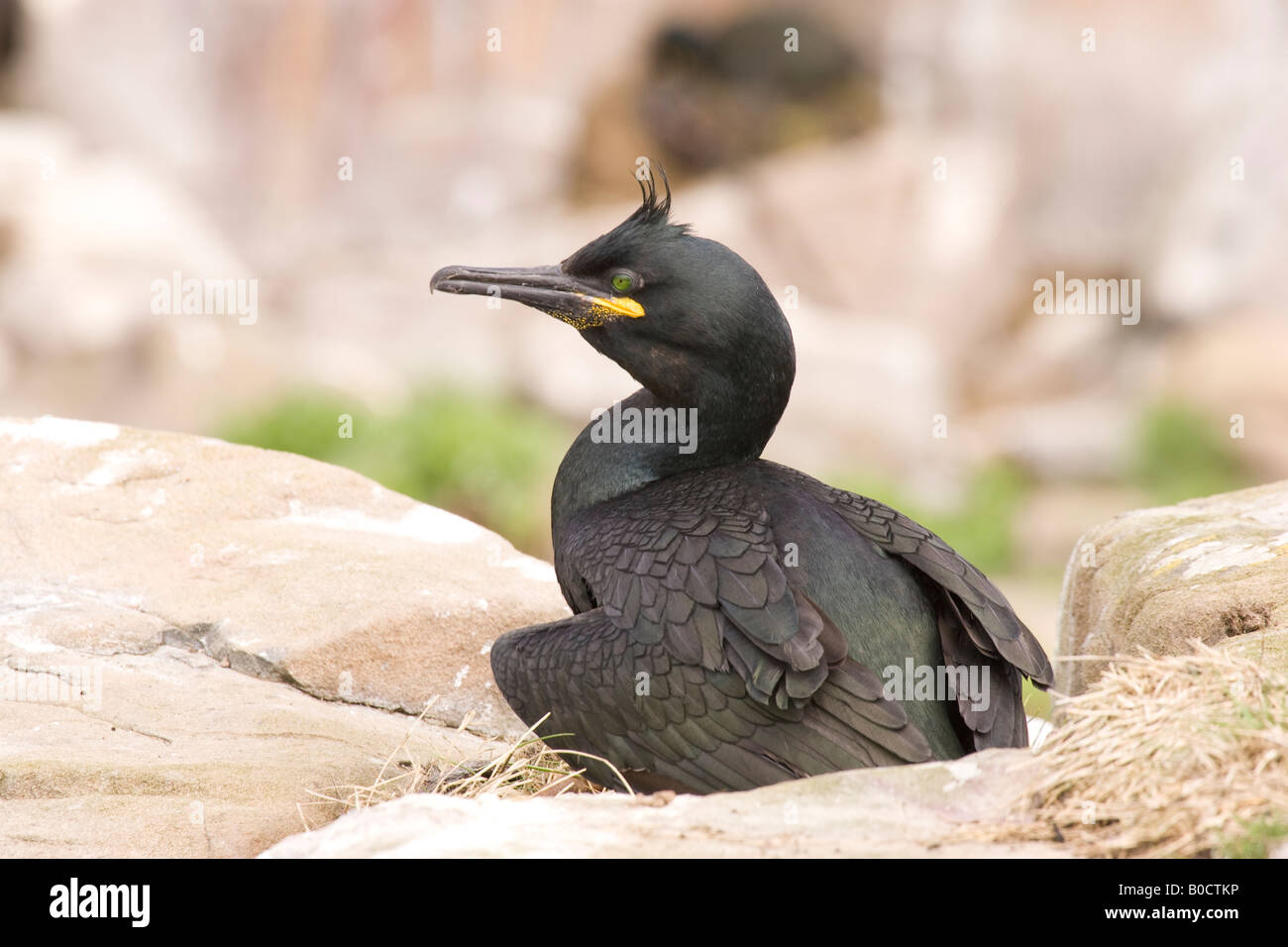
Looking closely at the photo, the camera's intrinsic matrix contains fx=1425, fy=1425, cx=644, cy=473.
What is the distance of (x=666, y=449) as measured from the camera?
15.2 feet

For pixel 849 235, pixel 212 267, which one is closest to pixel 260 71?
pixel 212 267

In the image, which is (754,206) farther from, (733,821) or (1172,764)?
(1172,764)

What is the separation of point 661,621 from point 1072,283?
15230 mm

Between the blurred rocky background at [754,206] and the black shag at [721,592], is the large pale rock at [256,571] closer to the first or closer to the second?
the black shag at [721,592]

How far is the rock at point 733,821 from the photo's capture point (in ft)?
9.36

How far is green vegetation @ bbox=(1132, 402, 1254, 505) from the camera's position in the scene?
14.3 metres

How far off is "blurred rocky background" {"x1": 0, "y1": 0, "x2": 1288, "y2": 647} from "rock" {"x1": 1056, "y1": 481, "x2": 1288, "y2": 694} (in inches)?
306

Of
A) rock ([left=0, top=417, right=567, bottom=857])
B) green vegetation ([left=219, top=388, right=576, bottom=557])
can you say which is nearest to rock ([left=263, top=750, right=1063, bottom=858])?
rock ([left=0, top=417, right=567, bottom=857])

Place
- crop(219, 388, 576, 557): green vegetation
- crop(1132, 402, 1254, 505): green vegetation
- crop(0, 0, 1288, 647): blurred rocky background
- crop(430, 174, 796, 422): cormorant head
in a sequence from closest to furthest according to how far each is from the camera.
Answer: crop(430, 174, 796, 422): cormorant head, crop(219, 388, 576, 557): green vegetation, crop(0, 0, 1288, 647): blurred rocky background, crop(1132, 402, 1254, 505): green vegetation

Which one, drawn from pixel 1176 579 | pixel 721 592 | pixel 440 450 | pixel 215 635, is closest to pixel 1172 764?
pixel 721 592

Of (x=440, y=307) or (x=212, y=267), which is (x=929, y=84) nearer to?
(x=440, y=307)

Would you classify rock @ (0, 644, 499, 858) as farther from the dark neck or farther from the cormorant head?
the cormorant head

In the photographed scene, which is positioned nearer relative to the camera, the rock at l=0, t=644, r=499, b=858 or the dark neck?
the rock at l=0, t=644, r=499, b=858

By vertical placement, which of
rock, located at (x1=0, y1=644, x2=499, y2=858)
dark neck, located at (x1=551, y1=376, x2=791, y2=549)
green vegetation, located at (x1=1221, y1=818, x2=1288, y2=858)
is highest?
dark neck, located at (x1=551, y1=376, x2=791, y2=549)
